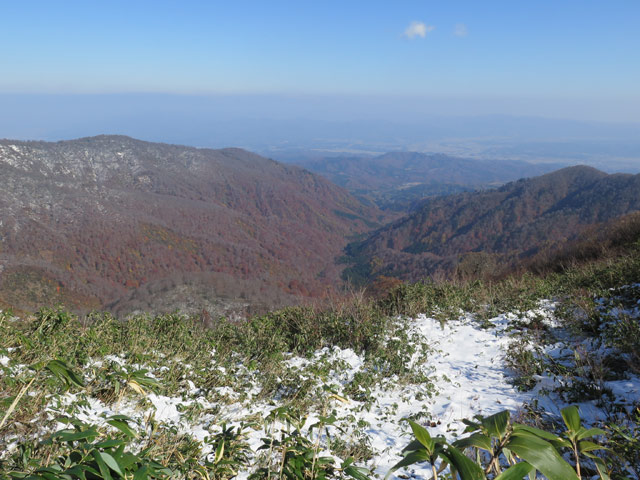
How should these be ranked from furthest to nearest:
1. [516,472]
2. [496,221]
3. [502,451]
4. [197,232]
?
[197,232], [496,221], [502,451], [516,472]

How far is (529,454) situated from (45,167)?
13127cm

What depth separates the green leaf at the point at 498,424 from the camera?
36.4 inches

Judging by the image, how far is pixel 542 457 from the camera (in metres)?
0.80

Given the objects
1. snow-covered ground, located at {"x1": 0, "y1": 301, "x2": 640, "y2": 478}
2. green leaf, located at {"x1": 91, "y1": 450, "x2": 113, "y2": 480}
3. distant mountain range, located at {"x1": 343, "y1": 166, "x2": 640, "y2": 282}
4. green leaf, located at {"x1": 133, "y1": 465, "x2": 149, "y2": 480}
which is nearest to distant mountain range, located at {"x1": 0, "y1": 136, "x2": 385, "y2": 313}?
distant mountain range, located at {"x1": 343, "y1": 166, "x2": 640, "y2": 282}

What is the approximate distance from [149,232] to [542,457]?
99476 mm

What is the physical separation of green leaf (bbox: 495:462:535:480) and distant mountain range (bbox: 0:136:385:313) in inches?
1244

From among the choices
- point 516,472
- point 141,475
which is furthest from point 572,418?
point 141,475

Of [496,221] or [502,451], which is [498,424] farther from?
[496,221]

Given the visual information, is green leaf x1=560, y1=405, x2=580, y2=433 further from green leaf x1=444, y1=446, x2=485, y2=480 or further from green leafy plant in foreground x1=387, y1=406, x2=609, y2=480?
green leaf x1=444, y1=446, x2=485, y2=480

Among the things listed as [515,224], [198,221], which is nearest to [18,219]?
[198,221]

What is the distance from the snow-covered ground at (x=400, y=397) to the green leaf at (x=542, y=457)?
1726 millimetres

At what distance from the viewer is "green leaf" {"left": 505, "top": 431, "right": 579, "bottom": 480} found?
30.1 inches

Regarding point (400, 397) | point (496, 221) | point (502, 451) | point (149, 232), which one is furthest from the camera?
point (496, 221)

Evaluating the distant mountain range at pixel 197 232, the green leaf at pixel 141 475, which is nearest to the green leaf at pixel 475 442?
the green leaf at pixel 141 475
